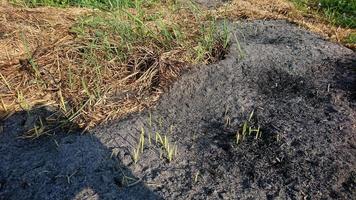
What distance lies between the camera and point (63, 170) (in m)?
2.15

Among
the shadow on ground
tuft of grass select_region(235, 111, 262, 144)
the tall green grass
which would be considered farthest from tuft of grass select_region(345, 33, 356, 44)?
the shadow on ground

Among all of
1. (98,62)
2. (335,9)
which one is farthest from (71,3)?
(335,9)

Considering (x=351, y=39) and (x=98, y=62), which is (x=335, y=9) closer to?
(x=351, y=39)

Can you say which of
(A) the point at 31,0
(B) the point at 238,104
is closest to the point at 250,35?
(B) the point at 238,104

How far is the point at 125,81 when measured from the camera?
2857 mm

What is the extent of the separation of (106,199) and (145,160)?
321 millimetres

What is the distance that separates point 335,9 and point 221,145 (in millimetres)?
2903

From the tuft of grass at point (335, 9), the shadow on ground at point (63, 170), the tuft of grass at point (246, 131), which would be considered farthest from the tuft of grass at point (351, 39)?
the shadow on ground at point (63, 170)

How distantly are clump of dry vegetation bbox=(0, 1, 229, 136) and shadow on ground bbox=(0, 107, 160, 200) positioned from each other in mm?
203

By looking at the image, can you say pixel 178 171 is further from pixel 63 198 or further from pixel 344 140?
pixel 344 140

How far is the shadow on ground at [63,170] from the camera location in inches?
79.7

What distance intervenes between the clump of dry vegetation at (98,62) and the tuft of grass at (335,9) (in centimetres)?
157

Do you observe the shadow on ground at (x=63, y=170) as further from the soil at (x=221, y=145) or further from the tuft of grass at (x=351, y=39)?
the tuft of grass at (x=351, y=39)

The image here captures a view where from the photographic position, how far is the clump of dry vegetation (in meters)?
2.68
